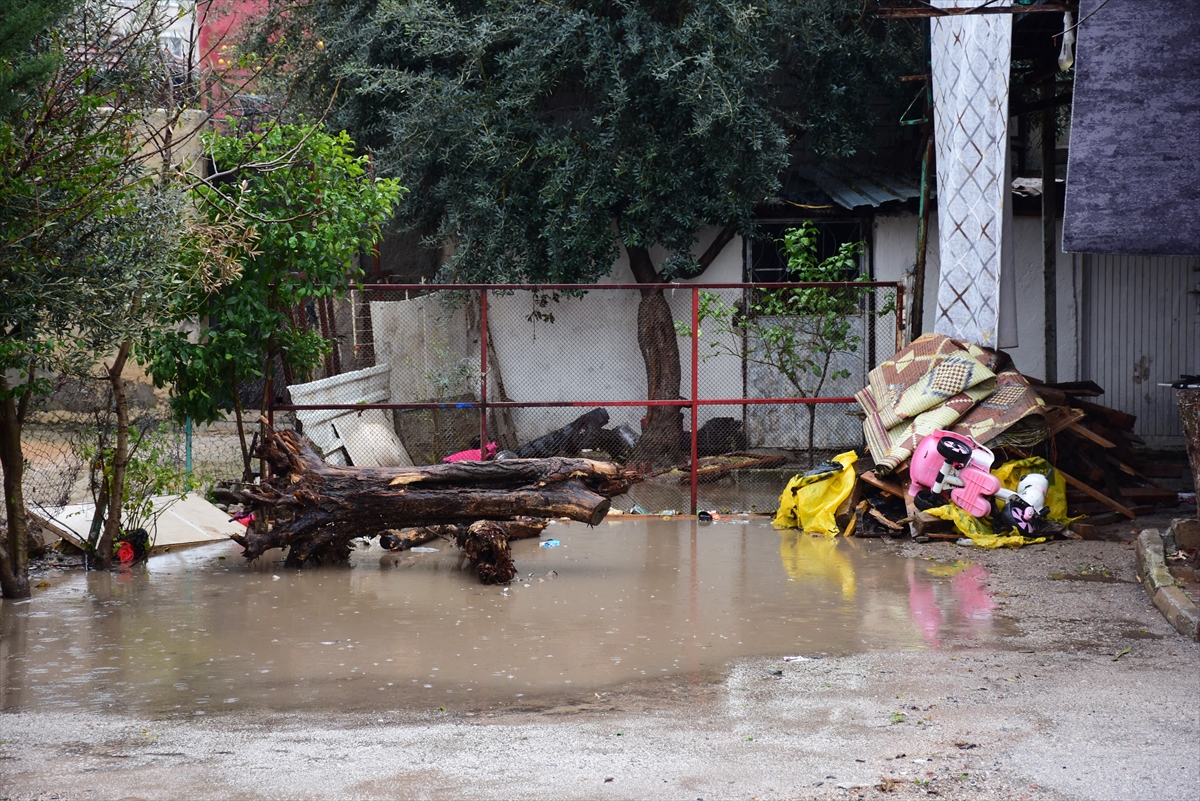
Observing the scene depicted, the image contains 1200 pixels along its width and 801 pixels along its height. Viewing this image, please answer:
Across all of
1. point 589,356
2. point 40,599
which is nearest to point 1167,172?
point 589,356

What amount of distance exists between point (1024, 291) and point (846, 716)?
10.1 metres

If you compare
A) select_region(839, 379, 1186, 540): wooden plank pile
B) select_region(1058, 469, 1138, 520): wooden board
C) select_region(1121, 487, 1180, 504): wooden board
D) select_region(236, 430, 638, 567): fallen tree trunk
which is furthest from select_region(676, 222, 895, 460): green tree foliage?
select_region(236, 430, 638, 567): fallen tree trunk

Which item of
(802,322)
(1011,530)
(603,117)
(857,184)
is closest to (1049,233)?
(857,184)

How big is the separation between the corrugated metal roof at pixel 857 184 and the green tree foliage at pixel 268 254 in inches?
252

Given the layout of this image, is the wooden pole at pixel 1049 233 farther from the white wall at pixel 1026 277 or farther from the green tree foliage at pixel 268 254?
the green tree foliage at pixel 268 254

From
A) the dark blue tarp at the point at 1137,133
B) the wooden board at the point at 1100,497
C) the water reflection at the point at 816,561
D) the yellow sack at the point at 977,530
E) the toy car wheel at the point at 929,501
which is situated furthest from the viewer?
the wooden board at the point at 1100,497

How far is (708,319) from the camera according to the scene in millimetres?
13422

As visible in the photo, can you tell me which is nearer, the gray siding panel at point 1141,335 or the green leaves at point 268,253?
the green leaves at point 268,253

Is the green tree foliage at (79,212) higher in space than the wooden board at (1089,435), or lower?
higher

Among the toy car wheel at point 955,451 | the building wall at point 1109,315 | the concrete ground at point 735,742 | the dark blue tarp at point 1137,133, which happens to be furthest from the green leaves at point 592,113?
the concrete ground at point 735,742

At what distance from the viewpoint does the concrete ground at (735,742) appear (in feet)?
13.5

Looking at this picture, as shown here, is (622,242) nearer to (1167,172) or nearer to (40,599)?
(1167,172)

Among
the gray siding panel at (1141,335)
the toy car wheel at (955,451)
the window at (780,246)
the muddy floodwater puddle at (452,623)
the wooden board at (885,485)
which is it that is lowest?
the muddy floodwater puddle at (452,623)

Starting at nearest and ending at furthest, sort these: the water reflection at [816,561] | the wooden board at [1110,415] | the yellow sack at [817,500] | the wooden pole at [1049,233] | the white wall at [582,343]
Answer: the water reflection at [816,561] < the yellow sack at [817,500] < the wooden board at [1110,415] < the wooden pole at [1049,233] < the white wall at [582,343]
